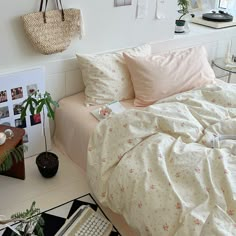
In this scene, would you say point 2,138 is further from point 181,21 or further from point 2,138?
point 181,21

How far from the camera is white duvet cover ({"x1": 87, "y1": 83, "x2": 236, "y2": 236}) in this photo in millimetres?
1394

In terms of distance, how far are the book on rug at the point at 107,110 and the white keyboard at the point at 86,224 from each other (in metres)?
0.53

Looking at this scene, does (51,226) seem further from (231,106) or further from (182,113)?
(231,106)

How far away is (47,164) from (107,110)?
0.46m

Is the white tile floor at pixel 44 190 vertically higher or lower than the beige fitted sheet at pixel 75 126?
lower

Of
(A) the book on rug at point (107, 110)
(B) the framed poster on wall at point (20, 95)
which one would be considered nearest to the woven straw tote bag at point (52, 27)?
(B) the framed poster on wall at point (20, 95)

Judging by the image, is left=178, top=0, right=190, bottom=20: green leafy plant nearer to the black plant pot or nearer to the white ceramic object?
the black plant pot

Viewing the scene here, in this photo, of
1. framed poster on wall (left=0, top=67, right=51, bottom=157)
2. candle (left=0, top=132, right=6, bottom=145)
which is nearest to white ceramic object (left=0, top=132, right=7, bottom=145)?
candle (left=0, top=132, right=6, bottom=145)

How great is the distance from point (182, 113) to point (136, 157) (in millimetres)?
370

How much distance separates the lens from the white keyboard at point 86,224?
1.64 metres

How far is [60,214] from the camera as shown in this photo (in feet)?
5.96

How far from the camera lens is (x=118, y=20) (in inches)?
90.4

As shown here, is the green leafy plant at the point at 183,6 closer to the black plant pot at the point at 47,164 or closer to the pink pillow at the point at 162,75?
the pink pillow at the point at 162,75

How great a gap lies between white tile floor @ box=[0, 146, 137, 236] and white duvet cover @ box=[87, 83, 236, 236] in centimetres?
23
